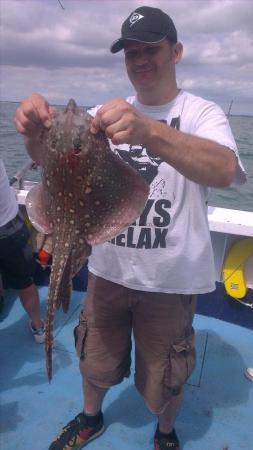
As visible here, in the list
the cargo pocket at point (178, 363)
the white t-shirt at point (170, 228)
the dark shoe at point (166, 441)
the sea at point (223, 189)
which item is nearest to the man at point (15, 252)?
the white t-shirt at point (170, 228)

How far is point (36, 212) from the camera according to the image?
2.13m

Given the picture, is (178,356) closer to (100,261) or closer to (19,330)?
(100,261)

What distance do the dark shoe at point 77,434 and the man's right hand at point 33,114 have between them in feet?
7.87

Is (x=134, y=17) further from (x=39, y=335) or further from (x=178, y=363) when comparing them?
(x=39, y=335)

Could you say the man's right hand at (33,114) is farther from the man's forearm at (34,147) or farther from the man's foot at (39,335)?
the man's foot at (39,335)

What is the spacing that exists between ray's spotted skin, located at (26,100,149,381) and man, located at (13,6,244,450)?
0.59 feet

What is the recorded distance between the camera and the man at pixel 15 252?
360 cm

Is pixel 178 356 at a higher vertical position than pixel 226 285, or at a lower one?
higher

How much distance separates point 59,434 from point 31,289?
1515 mm

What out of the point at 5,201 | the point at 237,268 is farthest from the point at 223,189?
the point at 5,201

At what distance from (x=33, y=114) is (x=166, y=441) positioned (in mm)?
2625

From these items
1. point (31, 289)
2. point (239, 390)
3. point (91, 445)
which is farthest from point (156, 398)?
point (31, 289)

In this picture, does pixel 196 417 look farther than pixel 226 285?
No

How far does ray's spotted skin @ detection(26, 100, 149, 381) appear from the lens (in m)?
1.85
